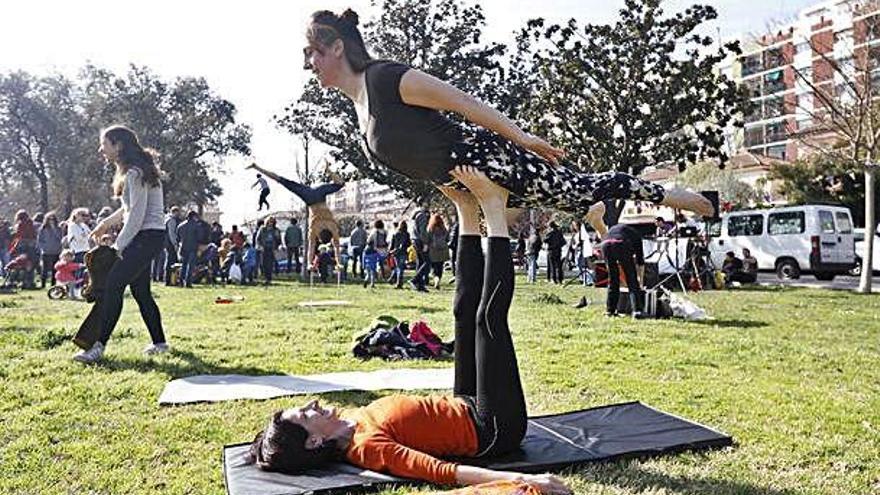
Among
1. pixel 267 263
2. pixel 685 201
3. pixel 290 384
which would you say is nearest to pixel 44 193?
pixel 267 263

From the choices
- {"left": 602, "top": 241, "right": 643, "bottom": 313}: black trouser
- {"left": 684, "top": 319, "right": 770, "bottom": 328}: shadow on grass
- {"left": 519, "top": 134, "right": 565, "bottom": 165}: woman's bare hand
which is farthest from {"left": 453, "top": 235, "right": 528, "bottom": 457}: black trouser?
{"left": 602, "top": 241, "right": 643, "bottom": 313}: black trouser

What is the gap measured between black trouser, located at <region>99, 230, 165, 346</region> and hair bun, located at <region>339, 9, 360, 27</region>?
128 inches

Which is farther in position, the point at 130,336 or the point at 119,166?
the point at 130,336

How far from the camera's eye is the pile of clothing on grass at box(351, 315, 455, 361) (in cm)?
612

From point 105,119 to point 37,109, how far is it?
134 inches

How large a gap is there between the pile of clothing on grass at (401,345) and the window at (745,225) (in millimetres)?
15558

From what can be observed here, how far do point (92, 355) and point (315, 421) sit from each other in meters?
3.49

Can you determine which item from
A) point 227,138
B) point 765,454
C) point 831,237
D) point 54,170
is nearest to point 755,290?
point 831,237

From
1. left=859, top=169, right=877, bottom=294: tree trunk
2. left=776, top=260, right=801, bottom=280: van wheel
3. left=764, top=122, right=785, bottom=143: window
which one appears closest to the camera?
left=859, top=169, right=877, bottom=294: tree trunk

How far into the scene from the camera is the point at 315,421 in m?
3.08

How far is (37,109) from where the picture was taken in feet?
118

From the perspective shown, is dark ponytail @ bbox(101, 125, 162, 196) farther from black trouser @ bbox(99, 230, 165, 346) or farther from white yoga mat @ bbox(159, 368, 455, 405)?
white yoga mat @ bbox(159, 368, 455, 405)

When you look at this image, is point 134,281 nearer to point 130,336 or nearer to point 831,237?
point 130,336

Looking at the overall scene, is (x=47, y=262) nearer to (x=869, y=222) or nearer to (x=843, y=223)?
(x=869, y=222)
